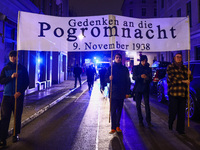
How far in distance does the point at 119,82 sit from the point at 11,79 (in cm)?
256

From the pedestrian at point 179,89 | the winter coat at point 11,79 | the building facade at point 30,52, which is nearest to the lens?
the winter coat at point 11,79

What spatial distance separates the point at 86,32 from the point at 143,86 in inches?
89.1

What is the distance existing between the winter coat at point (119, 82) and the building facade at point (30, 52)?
6.70m

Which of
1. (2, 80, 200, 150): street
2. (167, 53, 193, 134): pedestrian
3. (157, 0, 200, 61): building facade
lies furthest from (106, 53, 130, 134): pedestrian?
(157, 0, 200, 61): building facade

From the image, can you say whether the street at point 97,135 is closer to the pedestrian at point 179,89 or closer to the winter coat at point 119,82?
the pedestrian at point 179,89

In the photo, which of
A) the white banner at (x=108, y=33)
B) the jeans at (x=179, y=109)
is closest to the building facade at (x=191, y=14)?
the white banner at (x=108, y=33)

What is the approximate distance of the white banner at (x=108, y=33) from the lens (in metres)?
5.18

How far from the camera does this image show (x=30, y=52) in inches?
500

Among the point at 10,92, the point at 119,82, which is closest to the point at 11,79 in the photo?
the point at 10,92

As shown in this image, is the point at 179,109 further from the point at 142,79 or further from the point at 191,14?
the point at 191,14

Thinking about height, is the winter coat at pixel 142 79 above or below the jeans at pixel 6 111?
above

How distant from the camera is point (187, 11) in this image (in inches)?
784

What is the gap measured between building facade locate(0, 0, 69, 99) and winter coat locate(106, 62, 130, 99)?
6.70 metres

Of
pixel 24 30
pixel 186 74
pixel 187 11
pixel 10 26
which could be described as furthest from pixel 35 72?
pixel 187 11
